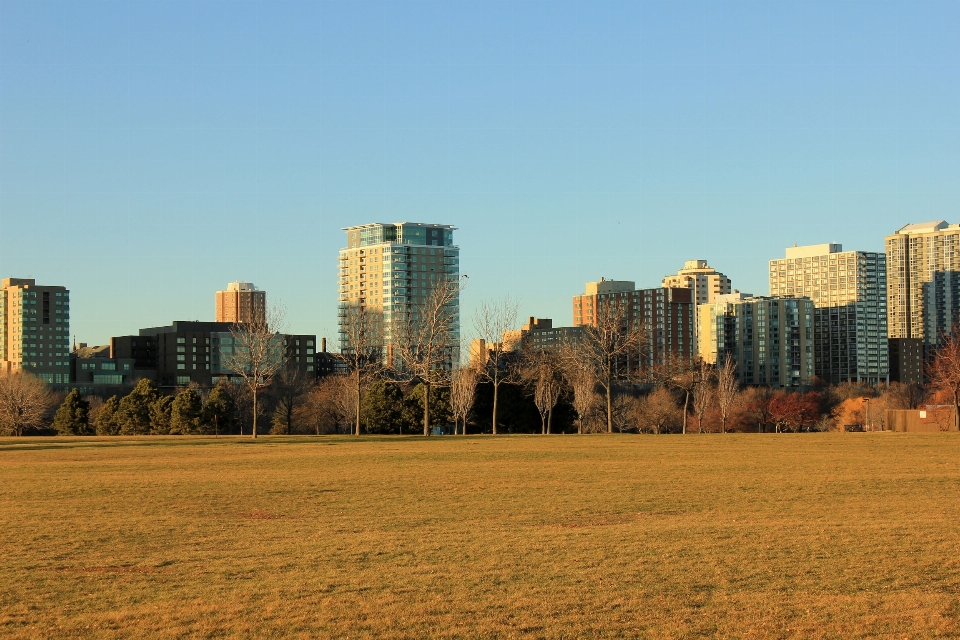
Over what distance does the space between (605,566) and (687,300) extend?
189 metres

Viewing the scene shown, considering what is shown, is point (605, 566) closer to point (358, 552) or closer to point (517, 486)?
point (358, 552)

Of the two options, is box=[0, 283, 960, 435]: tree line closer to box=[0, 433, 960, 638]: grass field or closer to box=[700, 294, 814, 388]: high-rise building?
box=[0, 433, 960, 638]: grass field

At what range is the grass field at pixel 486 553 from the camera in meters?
11.7

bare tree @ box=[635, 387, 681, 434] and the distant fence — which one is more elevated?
the distant fence

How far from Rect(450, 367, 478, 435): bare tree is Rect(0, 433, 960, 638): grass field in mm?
43887

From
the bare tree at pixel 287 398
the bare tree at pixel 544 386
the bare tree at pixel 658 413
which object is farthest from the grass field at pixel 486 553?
the bare tree at pixel 658 413

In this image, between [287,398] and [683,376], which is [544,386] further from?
[287,398]

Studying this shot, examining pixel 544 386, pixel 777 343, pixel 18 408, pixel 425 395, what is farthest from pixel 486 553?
pixel 777 343

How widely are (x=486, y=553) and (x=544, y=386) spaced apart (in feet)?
212

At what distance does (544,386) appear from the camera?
265 feet

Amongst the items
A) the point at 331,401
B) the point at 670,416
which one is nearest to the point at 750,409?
the point at 670,416

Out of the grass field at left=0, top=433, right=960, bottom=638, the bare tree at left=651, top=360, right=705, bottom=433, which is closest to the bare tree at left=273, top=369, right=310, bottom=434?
the bare tree at left=651, top=360, right=705, bottom=433

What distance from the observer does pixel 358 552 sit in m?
16.5

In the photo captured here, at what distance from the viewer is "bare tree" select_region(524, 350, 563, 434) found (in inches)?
3164
